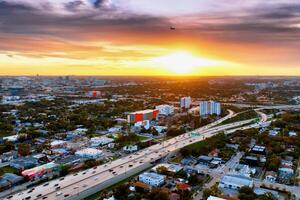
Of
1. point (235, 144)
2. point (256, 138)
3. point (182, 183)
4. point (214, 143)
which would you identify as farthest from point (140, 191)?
point (256, 138)

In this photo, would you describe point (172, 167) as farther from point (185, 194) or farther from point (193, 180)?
point (185, 194)

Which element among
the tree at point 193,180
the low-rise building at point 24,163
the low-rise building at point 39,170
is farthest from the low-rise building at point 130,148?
the tree at point 193,180

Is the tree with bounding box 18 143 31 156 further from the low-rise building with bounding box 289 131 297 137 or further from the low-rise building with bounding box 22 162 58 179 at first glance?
the low-rise building with bounding box 289 131 297 137

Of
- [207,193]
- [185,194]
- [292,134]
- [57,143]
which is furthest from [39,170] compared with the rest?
[292,134]

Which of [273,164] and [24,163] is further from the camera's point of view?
[24,163]

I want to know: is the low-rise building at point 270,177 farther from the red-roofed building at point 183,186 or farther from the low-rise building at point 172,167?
the low-rise building at point 172,167
